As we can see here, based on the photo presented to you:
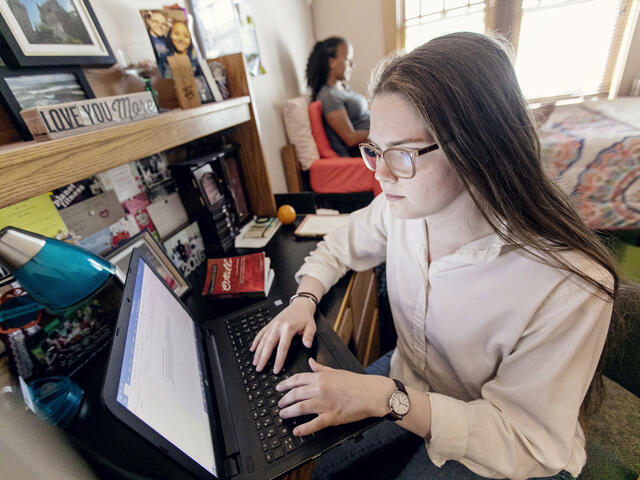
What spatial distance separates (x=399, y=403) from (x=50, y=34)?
1087 millimetres

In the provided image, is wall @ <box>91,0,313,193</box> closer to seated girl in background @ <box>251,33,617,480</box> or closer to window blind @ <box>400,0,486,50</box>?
seated girl in background @ <box>251,33,617,480</box>

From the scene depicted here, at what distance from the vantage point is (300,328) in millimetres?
715

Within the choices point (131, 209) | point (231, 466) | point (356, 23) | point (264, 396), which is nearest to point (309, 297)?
point (264, 396)

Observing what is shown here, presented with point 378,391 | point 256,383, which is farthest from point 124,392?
point 378,391

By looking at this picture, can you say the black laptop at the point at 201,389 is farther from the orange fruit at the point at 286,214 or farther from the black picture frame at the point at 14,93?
the orange fruit at the point at 286,214

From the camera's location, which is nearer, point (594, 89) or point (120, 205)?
point (120, 205)

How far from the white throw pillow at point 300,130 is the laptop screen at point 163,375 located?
2.02m

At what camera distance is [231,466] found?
1.66 ft

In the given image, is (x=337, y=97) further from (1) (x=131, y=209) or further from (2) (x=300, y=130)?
(1) (x=131, y=209)

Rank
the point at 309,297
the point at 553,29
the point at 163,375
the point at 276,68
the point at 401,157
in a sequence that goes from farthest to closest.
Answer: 1. the point at 553,29
2. the point at 276,68
3. the point at 309,297
4. the point at 401,157
5. the point at 163,375

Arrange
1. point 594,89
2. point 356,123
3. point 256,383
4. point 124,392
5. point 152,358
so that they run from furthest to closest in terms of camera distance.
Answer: point 594,89
point 356,123
point 256,383
point 152,358
point 124,392

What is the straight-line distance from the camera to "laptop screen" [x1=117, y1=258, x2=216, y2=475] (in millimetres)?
392

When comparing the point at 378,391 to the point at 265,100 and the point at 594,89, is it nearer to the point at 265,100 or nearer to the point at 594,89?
the point at 265,100

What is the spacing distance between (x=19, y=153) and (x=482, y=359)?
0.91m
